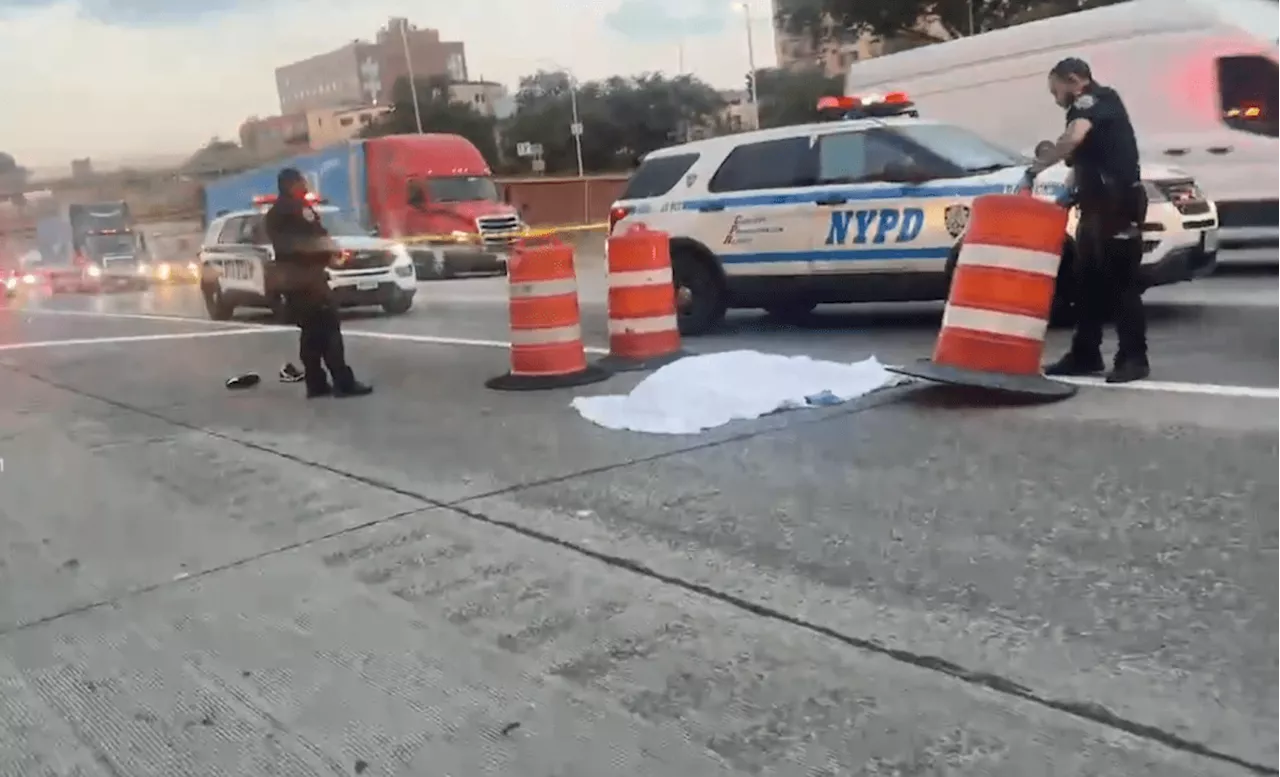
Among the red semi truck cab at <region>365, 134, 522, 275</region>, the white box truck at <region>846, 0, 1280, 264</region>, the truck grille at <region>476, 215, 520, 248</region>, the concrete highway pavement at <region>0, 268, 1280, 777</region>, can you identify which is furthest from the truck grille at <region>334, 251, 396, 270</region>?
the red semi truck cab at <region>365, 134, 522, 275</region>

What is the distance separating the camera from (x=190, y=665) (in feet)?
13.4

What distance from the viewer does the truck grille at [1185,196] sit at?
34.0ft

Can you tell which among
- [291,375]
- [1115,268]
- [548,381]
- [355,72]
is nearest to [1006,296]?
[1115,268]

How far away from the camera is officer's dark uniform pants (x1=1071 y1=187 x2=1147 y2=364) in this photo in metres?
7.48

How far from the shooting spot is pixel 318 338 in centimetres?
953

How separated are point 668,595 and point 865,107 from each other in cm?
806

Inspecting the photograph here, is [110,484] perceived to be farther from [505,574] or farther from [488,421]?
[505,574]

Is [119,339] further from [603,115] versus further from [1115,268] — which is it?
[603,115]

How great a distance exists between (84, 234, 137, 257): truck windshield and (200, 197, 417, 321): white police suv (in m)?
26.1

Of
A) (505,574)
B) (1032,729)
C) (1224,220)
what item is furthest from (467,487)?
(1224,220)

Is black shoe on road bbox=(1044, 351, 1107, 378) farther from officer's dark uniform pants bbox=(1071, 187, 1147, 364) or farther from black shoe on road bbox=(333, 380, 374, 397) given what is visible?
black shoe on road bbox=(333, 380, 374, 397)

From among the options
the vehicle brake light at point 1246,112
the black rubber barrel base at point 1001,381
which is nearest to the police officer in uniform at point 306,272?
the black rubber barrel base at point 1001,381

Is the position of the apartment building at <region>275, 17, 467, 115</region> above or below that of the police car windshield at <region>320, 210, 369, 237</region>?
above

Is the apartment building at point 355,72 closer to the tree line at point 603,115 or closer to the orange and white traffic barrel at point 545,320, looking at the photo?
the tree line at point 603,115
